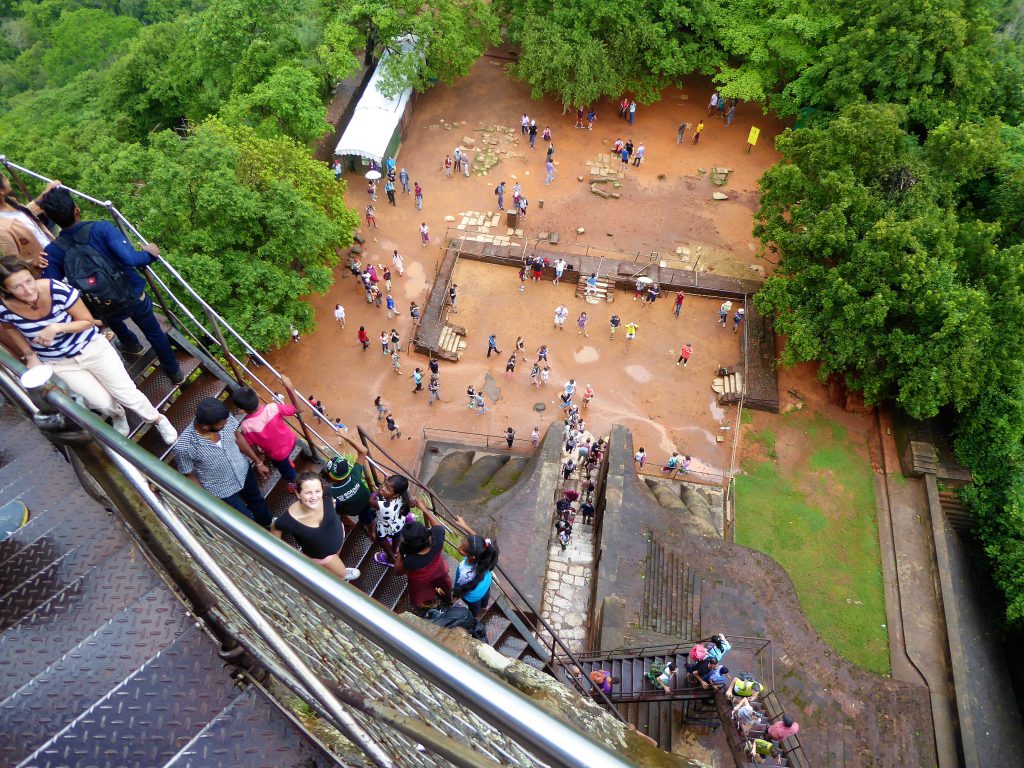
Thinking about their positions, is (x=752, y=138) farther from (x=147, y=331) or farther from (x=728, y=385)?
(x=147, y=331)

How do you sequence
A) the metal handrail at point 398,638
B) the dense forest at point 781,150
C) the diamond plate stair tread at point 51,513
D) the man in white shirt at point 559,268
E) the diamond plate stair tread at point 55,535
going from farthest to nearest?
1. the man in white shirt at point 559,268
2. the dense forest at point 781,150
3. the diamond plate stair tread at point 51,513
4. the diamond plate stair tread at point 55,535
5. the metal handrail at point 398,638

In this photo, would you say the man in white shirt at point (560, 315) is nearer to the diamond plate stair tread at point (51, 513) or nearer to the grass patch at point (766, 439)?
the grass patch at point (766, 439)

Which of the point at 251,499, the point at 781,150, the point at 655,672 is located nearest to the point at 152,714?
the point at 251,499

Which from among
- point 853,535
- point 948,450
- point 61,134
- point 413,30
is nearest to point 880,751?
point 853,535

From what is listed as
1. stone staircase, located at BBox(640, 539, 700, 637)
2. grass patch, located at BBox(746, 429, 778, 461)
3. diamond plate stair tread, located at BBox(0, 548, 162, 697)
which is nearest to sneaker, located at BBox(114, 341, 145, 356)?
diamond plate stair tread, located at BBox(0, 548, 162, 697)

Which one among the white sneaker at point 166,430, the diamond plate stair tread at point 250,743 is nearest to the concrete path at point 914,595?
the diamond plate stair tread at point 250,743

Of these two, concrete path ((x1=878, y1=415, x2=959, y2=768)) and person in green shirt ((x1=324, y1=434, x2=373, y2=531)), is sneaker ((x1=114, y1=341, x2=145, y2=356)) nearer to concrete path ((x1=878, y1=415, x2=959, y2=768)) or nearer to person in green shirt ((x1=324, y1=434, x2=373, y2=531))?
person in green shirt ((x1=324, y1=434, x2=373, y2=531))

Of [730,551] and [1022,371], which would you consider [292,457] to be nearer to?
[730,551]
